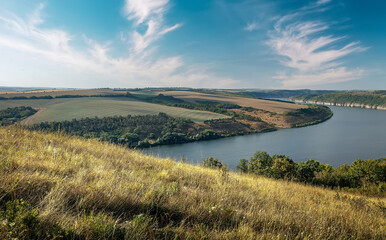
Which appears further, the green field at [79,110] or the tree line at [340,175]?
the green field at [79,110]

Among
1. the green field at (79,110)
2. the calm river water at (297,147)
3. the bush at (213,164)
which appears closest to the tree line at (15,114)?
the green field at (79,110)

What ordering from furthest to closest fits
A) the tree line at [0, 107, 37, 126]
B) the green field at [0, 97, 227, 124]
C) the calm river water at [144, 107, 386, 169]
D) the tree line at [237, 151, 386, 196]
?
1. the green field at [0, 97, 227, 124]
2. the tree line at [0, 107, 37, 126]
3. the calm river water at [144, 107, 386, 169]
4. the tree line at [237, 151, 386, 196]

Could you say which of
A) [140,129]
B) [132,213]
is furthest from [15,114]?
[132,213]

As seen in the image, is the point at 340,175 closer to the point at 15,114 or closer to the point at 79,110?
the point at 79,110

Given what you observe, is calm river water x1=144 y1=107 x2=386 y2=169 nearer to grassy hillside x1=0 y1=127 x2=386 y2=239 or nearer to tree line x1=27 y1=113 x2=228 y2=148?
tree line x1=27 y1=113 x2=228 y2=148

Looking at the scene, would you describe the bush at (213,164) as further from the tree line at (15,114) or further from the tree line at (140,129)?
the tree line at (15,114)

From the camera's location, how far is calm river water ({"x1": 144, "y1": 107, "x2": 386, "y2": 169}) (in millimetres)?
56125

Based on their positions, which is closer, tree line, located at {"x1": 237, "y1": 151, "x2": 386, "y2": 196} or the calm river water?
tree line, located at {"x1": 237, "y1": 151, "x2": 386, "y2": 196}

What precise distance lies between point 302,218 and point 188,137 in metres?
71.2

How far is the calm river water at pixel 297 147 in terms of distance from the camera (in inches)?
2210

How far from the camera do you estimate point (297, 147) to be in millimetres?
65062

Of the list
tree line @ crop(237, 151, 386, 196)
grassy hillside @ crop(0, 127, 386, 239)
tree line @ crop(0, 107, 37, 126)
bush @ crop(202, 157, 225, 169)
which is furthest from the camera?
tree line @ crop(0, 107, 37, 126)

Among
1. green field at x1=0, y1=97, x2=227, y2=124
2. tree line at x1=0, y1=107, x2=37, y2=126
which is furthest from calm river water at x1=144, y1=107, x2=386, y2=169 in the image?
tree line at x1=0, y1=107, x2=37, y2=126

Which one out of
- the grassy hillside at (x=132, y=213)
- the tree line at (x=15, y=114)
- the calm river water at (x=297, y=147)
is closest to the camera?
the grassy hillside at (x=132, y=213)
